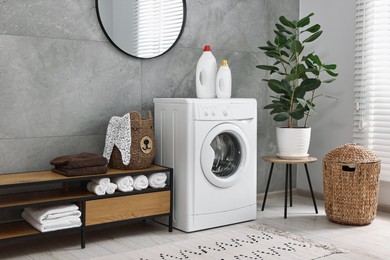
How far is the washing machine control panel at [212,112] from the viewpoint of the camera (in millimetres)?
3377

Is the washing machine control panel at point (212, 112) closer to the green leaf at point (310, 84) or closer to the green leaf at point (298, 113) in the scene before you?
the green leaf at point (298, 113)

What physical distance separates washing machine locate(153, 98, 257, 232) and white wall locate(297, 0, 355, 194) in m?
1.06

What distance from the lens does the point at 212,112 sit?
344cm

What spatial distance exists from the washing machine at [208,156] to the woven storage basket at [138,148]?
7.4 inches

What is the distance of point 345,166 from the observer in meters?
3.70

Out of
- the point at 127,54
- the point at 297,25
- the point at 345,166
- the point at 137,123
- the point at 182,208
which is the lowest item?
the point at 182,208

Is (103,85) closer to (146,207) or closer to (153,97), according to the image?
(153,97)

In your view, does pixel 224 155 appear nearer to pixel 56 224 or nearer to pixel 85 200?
pixel 85 200

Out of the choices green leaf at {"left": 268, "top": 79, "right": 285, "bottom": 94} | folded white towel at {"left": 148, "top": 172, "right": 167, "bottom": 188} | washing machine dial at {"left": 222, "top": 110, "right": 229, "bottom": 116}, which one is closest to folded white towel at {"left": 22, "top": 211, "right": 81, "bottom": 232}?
folded white towel at {"left": 148, "top": 172, "right": 167, "bottom": 188}

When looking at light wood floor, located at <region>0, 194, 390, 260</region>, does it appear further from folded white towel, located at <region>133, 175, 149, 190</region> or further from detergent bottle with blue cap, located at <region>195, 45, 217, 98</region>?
detergent bottle with blue cap, located at <region>195, 45, 217, 98</region>

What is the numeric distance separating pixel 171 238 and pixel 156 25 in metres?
1.53

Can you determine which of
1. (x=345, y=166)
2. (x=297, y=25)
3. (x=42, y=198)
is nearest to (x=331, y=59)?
(x=297, y=25)

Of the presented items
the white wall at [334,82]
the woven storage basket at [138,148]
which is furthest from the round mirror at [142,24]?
the white wall at [334,82]

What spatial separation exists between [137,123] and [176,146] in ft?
1.04
